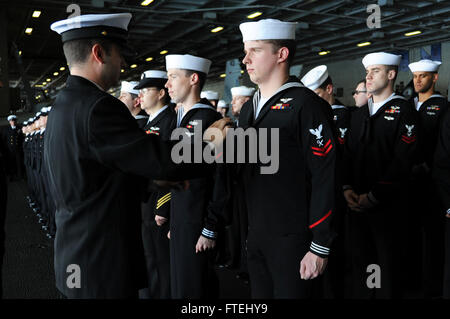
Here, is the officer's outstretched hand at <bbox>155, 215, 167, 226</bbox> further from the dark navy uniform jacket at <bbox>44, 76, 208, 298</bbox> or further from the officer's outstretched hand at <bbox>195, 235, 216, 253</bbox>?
the dark navy uniform jacket at <bbox>44, 76, 208, 298</bbox>

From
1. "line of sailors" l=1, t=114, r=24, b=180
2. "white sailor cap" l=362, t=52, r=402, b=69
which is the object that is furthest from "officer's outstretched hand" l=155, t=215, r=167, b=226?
"line of sailors" l=1, t=114, r=24, b=180

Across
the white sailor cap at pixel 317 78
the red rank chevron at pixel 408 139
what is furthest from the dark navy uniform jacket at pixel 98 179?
the white sailor cap at pixel 317 78

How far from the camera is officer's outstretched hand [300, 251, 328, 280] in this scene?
1948 millimetres

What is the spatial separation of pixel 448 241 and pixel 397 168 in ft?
2.65

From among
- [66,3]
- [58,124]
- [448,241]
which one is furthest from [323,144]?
[66,3]

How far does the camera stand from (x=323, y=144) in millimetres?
1994

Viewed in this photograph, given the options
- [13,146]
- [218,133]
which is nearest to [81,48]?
[218,133]

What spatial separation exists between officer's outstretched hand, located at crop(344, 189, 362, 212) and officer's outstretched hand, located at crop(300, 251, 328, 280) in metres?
1.28

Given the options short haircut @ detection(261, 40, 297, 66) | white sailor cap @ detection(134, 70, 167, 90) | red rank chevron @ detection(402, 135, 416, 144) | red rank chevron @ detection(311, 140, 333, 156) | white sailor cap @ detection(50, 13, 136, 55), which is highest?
white sailor cap @ detection(134, 70, 167, 90)

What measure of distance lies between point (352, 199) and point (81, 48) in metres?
2.20

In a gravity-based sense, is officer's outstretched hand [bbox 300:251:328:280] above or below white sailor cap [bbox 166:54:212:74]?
below

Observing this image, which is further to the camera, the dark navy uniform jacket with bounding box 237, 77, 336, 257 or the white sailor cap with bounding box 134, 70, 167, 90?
the white sailor cap with bounding box 134, 70, 167, 90

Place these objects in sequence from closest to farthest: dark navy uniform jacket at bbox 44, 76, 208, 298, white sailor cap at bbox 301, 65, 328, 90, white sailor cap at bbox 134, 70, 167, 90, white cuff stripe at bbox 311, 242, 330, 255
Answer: dark navy uniform jacket at bbox 44, 76, 208, 298, white cuff stripe at bbox 311, 242, 330, 255, white sailor cap at bbox 134, 70, 167, 90, white sailor cap at bbox 301, 65, 328, 90
